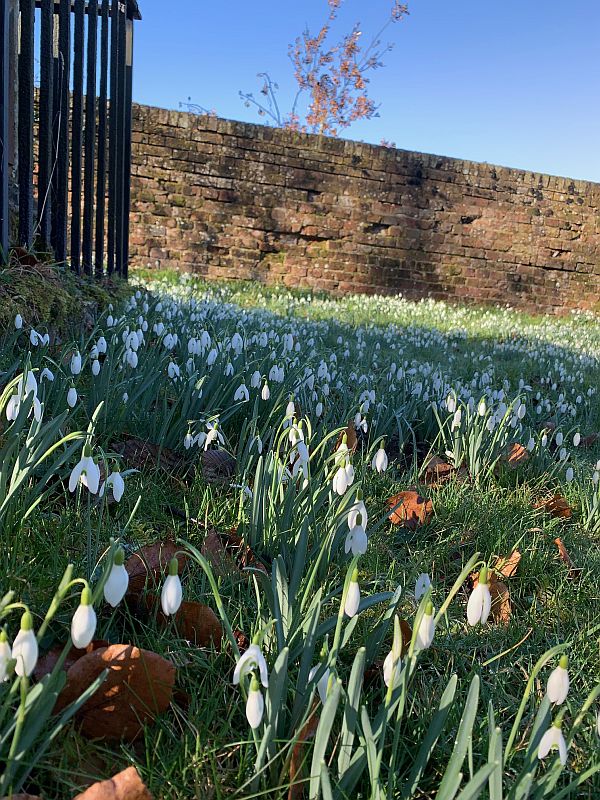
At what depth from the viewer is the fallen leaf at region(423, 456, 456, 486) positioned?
260 cm

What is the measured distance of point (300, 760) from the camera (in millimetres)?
1047

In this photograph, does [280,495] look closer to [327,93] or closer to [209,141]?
[209,141]

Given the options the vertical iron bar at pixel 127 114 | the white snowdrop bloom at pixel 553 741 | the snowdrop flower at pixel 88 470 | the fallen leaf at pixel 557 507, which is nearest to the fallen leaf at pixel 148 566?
the snowdrop flower at pixel 88 470

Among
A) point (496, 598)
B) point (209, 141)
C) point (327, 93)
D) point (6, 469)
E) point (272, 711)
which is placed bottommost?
point (496, 598)

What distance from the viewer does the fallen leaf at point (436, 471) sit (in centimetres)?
260

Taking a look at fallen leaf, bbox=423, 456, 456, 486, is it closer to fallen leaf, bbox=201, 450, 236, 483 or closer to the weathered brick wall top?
fallen leaf, bbox=201, 450, 236, 483

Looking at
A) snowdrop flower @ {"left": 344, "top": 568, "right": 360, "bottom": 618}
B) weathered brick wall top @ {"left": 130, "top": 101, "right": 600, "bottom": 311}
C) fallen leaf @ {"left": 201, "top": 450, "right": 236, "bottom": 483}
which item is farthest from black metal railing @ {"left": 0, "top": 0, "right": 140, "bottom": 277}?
weathered brick wall top @ {"left": 130, "top": 101, "right": 600, "bottom": 311}

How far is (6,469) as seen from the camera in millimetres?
1372

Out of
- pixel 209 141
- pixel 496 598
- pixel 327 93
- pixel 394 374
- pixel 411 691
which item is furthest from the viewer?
pixel 327 93

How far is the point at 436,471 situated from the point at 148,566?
1419 millimetres

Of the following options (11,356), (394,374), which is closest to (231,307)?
(394,374)

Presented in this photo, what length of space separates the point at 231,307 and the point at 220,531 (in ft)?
14.9

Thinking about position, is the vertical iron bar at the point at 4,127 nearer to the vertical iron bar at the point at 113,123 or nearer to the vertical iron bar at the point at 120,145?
the vertical iron bar at the point at 113,123

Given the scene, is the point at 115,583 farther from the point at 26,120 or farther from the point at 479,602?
the point at 26,120
